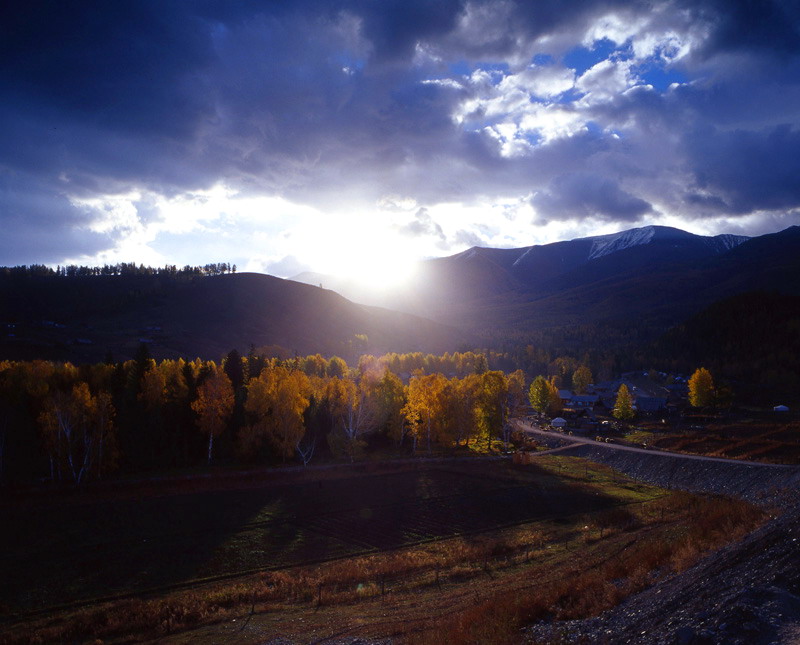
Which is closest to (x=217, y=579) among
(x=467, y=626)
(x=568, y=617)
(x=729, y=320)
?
(x=467, y=626)

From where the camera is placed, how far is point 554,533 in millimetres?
42750

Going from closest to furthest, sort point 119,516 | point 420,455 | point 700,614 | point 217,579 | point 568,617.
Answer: point 700,614, point 568,617, point 217,579, point 119,516, point 420,455

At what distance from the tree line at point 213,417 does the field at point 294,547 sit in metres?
10.2

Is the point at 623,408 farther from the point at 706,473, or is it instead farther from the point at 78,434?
the point at 78,434

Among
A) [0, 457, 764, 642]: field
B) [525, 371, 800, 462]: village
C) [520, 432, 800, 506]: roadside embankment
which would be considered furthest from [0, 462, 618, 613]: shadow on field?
[525, 371, 800, 462]: village

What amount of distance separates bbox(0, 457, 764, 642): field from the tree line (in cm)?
1023

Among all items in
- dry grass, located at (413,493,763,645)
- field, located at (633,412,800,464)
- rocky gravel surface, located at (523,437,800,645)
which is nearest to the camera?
rocky gravel surface, located at (523,437,800,645)

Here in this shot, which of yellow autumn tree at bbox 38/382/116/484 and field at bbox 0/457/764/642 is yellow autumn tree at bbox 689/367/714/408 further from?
yellow autumn tree at bbox 38/382/116/484

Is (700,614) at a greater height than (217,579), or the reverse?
(700,614)

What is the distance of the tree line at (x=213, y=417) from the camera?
189 ft

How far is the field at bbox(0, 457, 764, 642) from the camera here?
27.4m

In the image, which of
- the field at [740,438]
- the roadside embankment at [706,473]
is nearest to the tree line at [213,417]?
the roadside embankment at [706,473]

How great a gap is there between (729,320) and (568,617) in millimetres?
202437

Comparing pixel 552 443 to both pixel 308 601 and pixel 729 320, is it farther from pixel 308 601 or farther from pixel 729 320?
pixel 729 320
